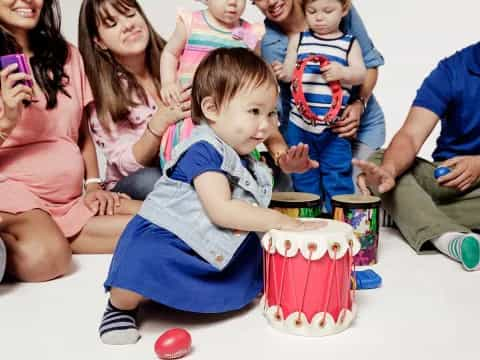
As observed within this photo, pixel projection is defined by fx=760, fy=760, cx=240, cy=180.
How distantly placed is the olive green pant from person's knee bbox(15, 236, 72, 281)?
3.27ft

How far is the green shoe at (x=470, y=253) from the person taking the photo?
2.00 metres

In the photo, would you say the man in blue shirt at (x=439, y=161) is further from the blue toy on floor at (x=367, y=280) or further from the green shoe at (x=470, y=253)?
the blue toy on floor at (x=367, y=280)

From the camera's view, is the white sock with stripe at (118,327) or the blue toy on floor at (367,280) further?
the blue toy on floor at (367,280)

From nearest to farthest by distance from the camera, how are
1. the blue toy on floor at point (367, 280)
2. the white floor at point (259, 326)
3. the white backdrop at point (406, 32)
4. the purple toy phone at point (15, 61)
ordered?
the white floor at point (259, 326) < the blue toy on floor at point (367, 280) < the purple toy phone at point (15, 61) < the white backdrop at point (406, 32)

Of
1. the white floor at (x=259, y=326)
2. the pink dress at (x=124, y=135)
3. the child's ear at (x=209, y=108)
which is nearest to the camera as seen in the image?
the white floor at (x=259, y=326)

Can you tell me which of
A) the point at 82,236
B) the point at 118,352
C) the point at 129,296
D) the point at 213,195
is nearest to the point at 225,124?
the point at 213,195

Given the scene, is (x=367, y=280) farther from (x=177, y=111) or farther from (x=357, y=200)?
(x=177, y=111)

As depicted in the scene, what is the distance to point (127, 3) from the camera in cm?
238

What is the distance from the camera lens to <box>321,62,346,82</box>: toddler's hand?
2.41 metres

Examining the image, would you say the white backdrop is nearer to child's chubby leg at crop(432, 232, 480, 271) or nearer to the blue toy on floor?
child's chubby leg at crop(432, 232, 480, 271)

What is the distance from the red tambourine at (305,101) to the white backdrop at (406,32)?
1071mm

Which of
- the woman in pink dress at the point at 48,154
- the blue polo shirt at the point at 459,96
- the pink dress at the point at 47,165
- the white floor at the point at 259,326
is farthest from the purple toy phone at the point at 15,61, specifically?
the blue polo shirt at the point at 459,96

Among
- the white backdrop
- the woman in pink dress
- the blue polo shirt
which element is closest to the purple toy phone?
the woman in pink dress

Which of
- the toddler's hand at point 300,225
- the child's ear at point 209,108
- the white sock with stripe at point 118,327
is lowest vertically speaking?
the white sock with stripe at point 118,327
